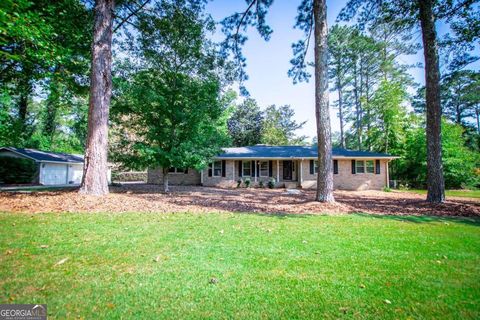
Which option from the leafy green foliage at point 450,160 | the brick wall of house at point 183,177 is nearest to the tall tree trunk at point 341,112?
the leafy green foliage at point 450,160

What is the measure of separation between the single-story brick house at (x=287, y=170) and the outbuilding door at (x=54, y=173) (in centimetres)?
937

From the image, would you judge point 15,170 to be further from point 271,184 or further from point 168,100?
point 271,184

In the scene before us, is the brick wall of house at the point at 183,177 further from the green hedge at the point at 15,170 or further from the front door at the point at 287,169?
the green hedge at the point at 15,170

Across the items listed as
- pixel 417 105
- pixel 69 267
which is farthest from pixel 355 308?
pixel 417 105

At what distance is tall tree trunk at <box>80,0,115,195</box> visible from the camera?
8477mm

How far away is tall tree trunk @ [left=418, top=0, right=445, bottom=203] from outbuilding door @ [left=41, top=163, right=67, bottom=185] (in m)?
28.7

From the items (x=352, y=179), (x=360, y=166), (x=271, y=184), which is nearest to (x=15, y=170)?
(x=271, y=184)

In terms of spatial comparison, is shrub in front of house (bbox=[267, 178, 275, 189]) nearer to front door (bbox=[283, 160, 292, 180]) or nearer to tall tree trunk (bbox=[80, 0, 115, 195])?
front door (bbox=[283, 160, 292, 180])

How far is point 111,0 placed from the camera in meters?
9.20

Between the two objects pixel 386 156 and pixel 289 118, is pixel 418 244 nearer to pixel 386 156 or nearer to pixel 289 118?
pixel 386 156

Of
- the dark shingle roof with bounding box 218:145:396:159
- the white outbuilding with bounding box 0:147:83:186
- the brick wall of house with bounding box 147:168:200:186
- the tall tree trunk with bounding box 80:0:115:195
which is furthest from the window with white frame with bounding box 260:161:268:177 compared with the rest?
the white outbuilding with bounding box 0:147:83:186

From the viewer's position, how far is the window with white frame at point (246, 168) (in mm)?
20672

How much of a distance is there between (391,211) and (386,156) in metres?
12.6

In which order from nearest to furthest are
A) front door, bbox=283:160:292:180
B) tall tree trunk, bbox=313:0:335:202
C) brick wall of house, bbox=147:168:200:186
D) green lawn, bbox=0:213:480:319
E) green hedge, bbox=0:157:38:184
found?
green lawn, bbox=0:213:480:319 < tall tree trunk, bbox=313:0:335:202 < green hedge, bbox=0:157:38:184 < front door, bbox=283:160:292:180 < brick wall of house, bbox=147:168:200:186
